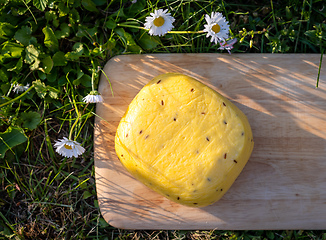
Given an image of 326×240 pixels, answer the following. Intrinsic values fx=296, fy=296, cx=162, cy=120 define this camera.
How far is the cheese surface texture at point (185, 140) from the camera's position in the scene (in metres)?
1.19

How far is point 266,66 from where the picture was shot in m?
1.41

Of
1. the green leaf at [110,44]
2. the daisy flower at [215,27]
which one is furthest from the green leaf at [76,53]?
the daisy flower at [215,27]

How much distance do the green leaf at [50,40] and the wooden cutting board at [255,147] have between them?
275 mm

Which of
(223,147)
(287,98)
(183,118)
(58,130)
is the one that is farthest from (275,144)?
(58,130)

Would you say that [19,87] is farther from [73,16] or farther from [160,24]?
[160,24]

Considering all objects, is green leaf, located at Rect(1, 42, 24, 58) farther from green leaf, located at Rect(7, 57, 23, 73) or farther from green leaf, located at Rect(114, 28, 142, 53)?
green leaf, located at Rect(114, 28, 142, 53)

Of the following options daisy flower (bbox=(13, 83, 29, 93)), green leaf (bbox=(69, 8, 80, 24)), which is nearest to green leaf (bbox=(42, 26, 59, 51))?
green leaf (bbox=(69, 8, 80, 24))

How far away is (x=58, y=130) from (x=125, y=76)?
0.46 meters

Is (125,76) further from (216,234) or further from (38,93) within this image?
(216,234)

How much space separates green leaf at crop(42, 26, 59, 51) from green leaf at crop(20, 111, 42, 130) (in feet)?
1.10

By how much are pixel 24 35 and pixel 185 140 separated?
94 cm

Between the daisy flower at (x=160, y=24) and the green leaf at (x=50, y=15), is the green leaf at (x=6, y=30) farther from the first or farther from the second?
the daisy flower at (x=160, y=24)

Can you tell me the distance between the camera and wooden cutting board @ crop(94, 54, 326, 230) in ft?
4.55

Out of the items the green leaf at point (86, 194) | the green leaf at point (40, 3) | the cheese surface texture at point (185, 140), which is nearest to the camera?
the cheese surface texture at point (185, 140)
